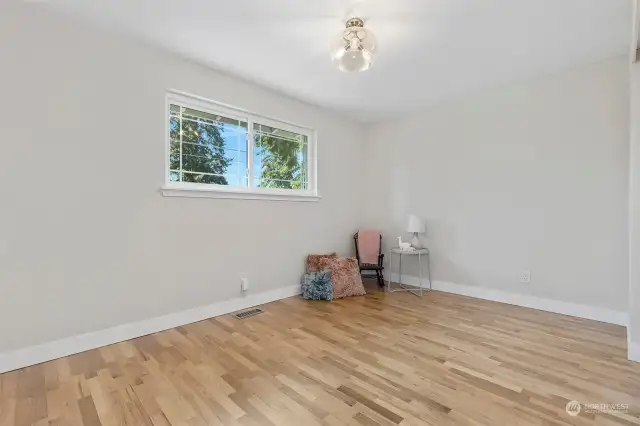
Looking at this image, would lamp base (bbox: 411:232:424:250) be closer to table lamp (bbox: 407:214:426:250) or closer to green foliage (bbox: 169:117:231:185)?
table lamp (bbox: 407:214:426:250)

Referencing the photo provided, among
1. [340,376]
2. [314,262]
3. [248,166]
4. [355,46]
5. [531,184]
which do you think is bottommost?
[340,376]

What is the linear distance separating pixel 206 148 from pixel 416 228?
2665 millimetres

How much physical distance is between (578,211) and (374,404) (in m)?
2.82

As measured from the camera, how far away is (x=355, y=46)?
227cm

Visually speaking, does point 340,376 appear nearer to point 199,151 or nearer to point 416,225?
point 199,151

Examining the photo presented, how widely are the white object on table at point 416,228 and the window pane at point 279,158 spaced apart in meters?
1.45

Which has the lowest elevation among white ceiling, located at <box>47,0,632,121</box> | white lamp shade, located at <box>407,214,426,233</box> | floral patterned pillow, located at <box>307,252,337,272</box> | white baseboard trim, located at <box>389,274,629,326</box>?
white baseboard trim, located at <box>389,274,629,326</box>

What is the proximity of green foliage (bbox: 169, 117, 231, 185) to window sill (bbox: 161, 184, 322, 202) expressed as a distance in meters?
0.13

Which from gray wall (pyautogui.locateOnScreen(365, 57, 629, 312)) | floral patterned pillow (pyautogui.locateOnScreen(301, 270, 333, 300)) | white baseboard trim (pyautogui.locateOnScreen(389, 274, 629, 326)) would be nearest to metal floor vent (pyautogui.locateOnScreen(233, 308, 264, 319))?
floral patterned pillow (pyautogui.locateOnScreen(301, 270, 333, 300))

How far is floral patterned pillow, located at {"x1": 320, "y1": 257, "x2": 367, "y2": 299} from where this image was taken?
149 inches

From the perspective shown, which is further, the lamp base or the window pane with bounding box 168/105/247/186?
the lamp base

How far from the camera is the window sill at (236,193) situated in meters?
2.80

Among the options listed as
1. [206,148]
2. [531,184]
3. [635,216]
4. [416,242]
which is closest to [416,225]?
[416,242]

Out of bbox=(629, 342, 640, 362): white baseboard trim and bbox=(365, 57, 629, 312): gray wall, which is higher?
bbox=(365, 57, 629, 312): gray wall
